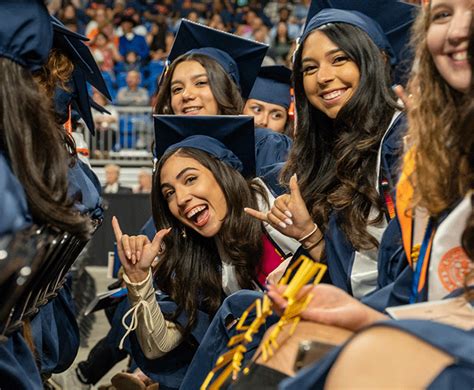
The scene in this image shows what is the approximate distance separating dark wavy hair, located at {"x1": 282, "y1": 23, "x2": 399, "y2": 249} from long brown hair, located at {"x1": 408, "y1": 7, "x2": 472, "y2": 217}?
0.97m

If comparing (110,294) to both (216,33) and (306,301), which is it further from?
(306,301)

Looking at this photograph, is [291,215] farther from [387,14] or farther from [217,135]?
[387,14]

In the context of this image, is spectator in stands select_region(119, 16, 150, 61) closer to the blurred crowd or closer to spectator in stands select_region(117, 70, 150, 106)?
the blurred crowd

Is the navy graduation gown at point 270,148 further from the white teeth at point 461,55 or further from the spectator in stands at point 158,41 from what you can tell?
the spectator in stands at point 158,41

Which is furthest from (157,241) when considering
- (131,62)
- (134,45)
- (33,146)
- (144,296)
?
(134,45)

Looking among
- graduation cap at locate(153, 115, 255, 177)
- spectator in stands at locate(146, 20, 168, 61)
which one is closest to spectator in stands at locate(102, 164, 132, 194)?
spectator in stands at locate(146, 20, 168, 61)

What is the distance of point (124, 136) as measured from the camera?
14906mm

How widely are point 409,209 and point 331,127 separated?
1509mm

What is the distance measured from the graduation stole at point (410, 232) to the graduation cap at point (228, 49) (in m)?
2.82

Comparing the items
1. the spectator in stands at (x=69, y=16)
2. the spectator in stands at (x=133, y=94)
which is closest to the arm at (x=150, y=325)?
the spectator in stands at (x=133, y=94)

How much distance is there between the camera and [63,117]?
468 centimetres

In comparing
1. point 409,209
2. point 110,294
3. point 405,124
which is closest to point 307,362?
point 409,209

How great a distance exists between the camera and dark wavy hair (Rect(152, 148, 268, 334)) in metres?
4.54

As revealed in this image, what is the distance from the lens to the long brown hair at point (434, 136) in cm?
255
